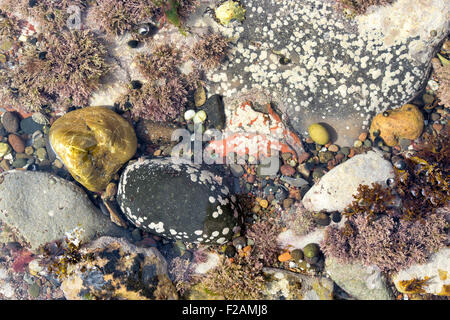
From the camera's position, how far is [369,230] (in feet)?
19.9

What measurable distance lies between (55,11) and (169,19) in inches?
103

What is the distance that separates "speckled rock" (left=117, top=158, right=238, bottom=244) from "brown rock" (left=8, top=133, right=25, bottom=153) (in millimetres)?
3040

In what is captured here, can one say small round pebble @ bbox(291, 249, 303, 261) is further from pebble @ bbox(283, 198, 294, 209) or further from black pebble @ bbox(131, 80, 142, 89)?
black pebble @ bbox(131, 80, 142, 89)

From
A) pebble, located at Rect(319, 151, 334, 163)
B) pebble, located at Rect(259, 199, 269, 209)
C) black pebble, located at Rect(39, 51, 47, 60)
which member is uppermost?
black pebble, located at Rect(39, 51, 47, 60)

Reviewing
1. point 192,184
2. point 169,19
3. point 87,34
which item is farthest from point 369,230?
point 87,34

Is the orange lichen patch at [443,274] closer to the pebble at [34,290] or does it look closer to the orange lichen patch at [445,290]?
the orange lichen patch at [445,290]

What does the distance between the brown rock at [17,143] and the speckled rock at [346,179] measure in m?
6.91

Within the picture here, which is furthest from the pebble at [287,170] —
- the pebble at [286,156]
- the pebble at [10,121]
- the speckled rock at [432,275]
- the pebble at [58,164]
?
the pebble at [10,121]

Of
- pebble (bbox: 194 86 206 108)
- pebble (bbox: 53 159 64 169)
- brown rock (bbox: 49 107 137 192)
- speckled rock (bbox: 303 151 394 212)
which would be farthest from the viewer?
pebble (bbox: 53 159 64 169)

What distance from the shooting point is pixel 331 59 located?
6.54 meters

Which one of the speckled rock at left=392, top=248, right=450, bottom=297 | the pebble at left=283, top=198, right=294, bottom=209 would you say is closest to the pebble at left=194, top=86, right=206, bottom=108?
the pebble at left=283, top=198, right=294, bottom=209

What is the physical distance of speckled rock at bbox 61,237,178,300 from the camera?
5852 millimetres
